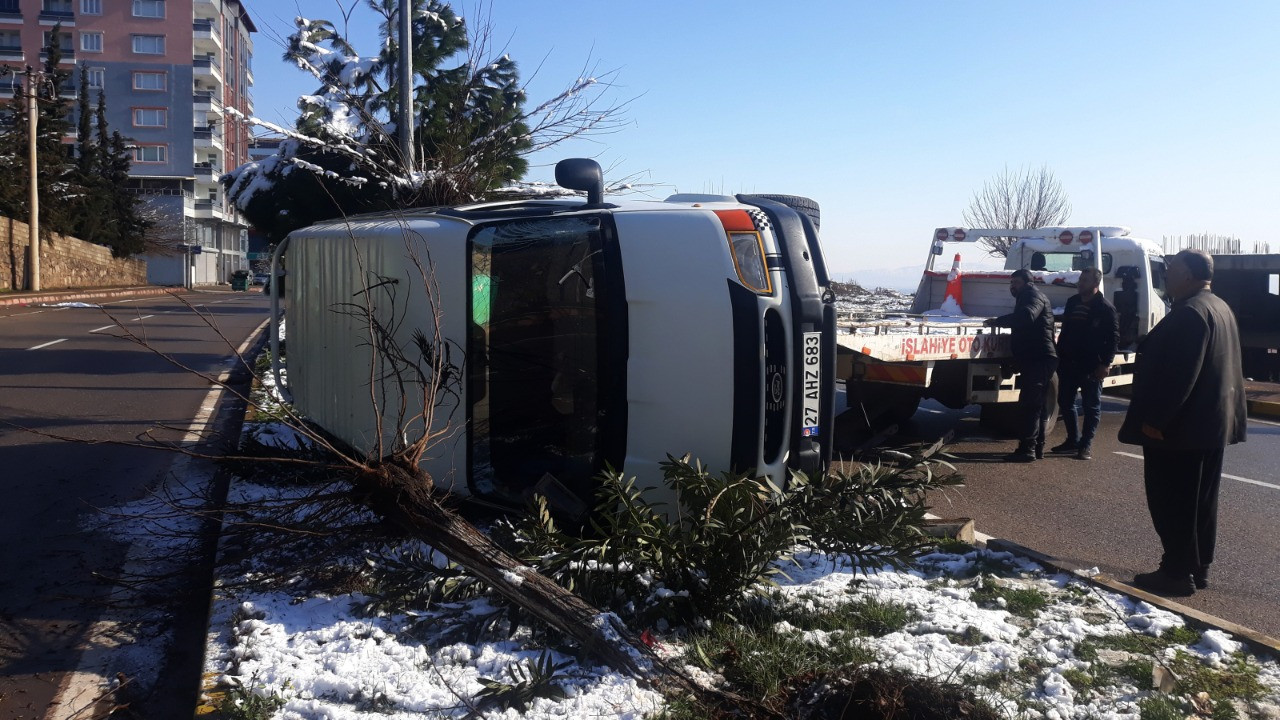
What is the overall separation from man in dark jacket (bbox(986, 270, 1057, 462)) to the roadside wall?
34.8 meters

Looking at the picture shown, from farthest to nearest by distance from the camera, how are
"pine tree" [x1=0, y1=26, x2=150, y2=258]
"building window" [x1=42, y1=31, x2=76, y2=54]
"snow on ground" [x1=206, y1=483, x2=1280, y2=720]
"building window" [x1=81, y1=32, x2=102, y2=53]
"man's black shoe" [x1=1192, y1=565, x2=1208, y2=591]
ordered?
"building window" [x1=42, y1=31, x2=76, y2=54] → "building window" [x1=81, y1=32, x2=102, y2=53] → "pine tree" [x1=0, y1=26, x2=150, y2=258] → "man's black shoe" [x1=1192, y1=565, x2=1208, y2=591] → "snow on ground" [x1=206, y1=483, x2=1280, y2=720]

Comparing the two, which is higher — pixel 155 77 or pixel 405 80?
pixel 155 77

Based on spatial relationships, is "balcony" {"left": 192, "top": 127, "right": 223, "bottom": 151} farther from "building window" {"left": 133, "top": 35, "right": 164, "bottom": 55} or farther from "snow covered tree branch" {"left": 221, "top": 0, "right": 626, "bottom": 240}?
"snow covered tree branch" {"left": 221, "top": 0, "right": 626, "bottom": 240}

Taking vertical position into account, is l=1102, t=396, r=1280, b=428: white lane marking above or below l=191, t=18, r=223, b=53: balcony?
below

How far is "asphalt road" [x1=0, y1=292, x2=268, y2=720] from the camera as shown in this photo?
14.0 ft

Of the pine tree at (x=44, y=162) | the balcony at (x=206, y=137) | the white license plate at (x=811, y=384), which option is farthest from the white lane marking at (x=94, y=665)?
the balcony at (x=206, y=137)

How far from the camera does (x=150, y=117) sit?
6931 centimetres

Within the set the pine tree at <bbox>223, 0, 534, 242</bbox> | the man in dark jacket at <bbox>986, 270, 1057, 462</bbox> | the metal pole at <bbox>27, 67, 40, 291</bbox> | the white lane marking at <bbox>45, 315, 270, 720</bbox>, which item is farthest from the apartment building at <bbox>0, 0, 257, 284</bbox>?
the white lane marking at <bbox>45, 315, 270, 720</bbox>

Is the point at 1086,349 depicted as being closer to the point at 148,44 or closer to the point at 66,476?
the point at 66,476

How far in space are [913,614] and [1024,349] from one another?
5.51 meters

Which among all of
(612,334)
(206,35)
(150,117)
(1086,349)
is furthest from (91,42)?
(612,334)

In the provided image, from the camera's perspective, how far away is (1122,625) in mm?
4270

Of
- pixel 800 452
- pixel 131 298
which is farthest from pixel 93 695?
pixel 131 298

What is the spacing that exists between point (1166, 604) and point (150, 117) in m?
76.8
